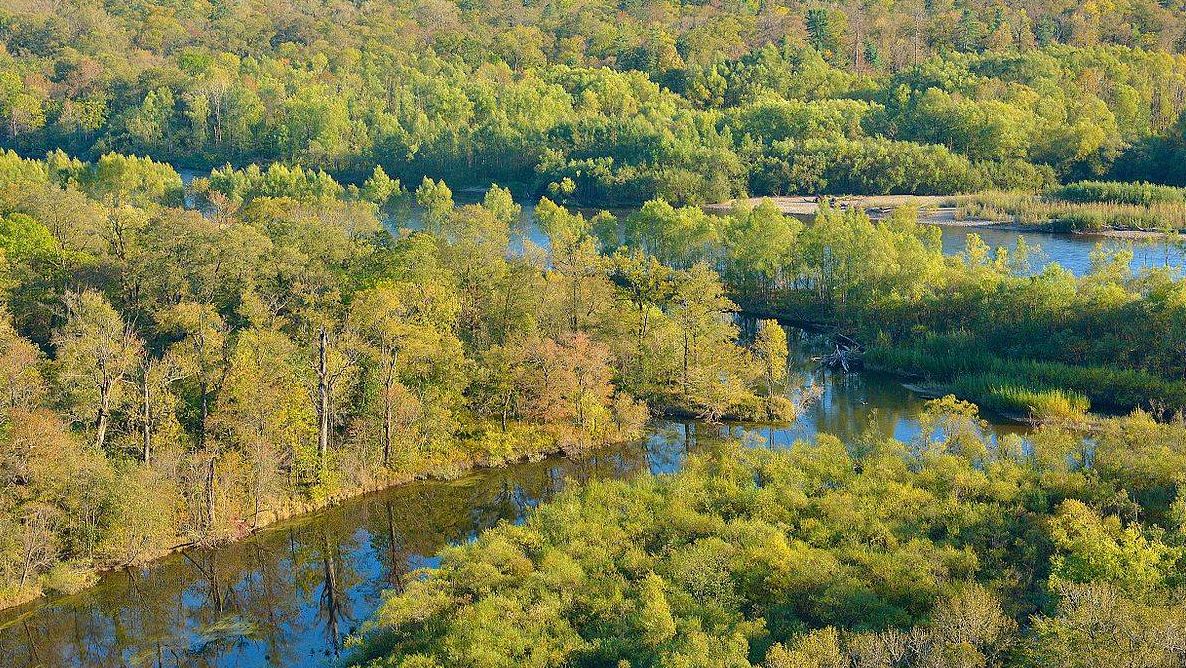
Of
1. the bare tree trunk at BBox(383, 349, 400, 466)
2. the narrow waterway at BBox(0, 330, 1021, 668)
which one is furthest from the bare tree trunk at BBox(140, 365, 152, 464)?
the bare tree trunk at BBox(383, 349, 400, 466)

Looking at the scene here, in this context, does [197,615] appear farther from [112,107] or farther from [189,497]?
[112,107]

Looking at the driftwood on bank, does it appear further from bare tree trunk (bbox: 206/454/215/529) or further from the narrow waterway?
bare tree trunk (bbox: 206/454/215/529)

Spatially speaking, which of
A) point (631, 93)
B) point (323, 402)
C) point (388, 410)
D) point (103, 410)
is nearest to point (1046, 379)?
point (388, 410)

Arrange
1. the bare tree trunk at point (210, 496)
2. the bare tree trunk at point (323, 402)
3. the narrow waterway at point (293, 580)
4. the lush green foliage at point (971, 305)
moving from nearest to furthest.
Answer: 1. the narrow waterway at point (293, 580)
2. the bare tree trunk at point (210, 496)
3. the bare tree trunk at point (323, 402)
4. the lush green foliage at point (971, 305)

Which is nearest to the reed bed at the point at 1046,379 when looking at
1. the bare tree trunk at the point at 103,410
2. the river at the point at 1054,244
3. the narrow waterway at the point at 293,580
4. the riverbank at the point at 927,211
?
the narrow waterway at the point at 293,580

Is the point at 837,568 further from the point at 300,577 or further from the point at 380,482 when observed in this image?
the point at 380,482

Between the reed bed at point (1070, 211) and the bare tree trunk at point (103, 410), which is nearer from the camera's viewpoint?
the bare tree trunk at point (103, 410)

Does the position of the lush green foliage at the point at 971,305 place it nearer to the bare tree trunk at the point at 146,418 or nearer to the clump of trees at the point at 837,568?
the clump of trees at the point at 837,568
